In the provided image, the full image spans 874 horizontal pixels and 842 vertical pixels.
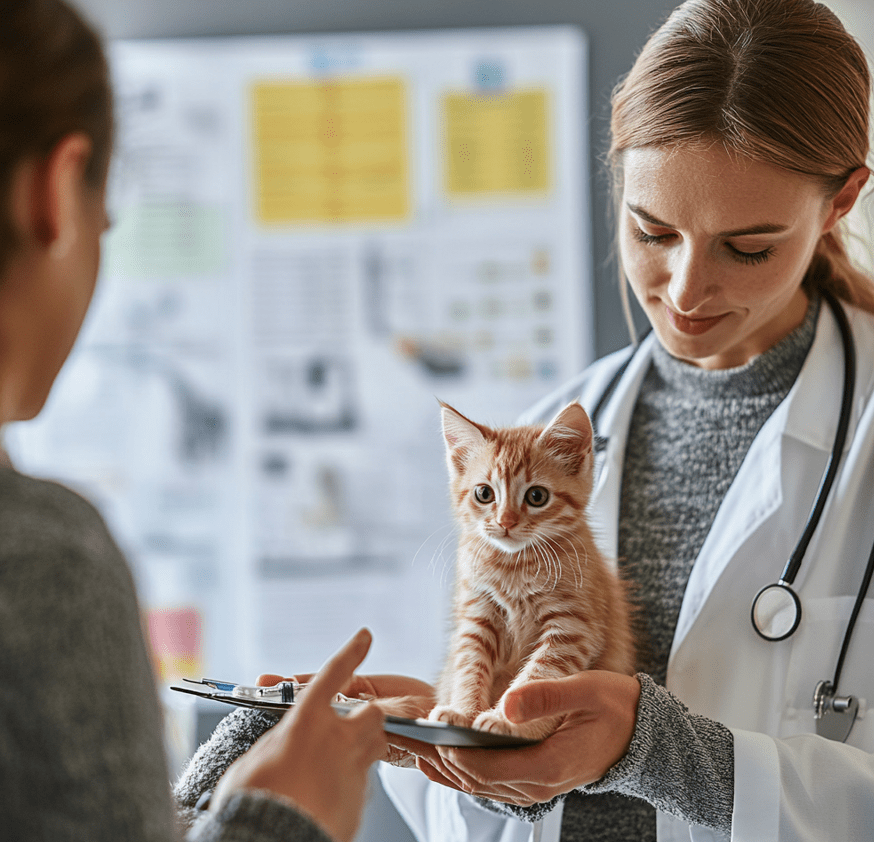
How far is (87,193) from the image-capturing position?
596 mm

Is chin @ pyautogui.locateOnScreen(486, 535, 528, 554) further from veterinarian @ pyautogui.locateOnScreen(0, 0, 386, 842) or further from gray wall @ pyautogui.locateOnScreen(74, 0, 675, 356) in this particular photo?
gray wall @ pyautogui.locateOnScreen(74, 0, 675, 356)

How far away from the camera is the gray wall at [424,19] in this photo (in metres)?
2.05

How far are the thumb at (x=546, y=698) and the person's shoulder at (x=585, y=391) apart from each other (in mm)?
605

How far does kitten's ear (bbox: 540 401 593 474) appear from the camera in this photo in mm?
1081

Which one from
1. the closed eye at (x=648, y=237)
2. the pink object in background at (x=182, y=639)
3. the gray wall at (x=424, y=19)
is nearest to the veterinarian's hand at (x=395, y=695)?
the closed eye at (x=648, y=237)

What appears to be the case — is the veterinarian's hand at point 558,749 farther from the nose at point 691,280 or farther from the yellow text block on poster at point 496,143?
the yellow text block on poster at point 496,143

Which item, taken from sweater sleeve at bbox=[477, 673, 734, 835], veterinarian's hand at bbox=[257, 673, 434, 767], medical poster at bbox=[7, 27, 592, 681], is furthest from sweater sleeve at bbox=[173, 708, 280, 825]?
medical poster at bbox=[7, 27, 592, 681]

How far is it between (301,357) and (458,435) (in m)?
1.05

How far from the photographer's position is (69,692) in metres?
0.49

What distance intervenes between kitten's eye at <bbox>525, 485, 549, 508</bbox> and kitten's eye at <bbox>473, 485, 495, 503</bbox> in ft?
0.17

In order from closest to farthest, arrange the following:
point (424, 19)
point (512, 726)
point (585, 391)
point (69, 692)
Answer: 1. point (69, 692)
2. point (512, 726)
3. point (585, 391)
4. point (424, 19)

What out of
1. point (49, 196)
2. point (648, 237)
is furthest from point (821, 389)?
point (49, 196)

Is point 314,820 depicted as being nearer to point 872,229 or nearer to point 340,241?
point 872,229

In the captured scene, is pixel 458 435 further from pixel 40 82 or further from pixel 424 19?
pixel 424 19
